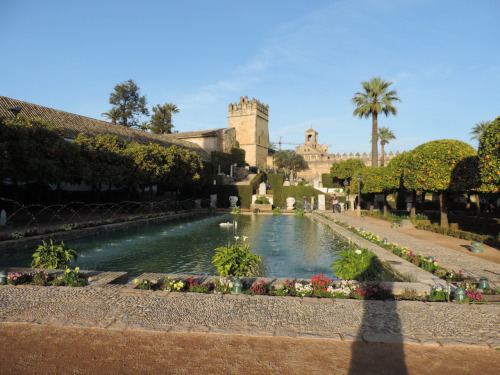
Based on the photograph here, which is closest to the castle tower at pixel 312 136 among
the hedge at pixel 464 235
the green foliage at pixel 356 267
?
the hedge at pixel 464 235

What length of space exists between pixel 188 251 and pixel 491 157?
30.9 ft

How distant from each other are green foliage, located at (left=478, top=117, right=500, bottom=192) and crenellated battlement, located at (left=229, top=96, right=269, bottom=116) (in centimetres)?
4719

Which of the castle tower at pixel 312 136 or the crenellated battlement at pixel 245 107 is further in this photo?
the castle tower at pixel 312 136

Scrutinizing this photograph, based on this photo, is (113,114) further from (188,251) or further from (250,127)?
(188,251)

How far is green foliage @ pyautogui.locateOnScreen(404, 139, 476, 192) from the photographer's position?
13625 millimetres

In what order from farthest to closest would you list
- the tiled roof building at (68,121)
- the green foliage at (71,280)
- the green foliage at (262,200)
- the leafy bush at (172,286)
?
the green foliage at (262,200)
the tiled roof building at (68,121)
the green foliage at (71,280)
the leafy bush at (172,286)

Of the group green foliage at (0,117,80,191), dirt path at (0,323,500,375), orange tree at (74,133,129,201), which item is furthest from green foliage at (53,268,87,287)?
orange tree at (74,133,129,201)

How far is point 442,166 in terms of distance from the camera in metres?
13.9

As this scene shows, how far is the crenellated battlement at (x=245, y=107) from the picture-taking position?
55.4m

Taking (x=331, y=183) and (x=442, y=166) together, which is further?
(x=331, y=183)

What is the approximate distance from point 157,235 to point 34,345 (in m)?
10.3

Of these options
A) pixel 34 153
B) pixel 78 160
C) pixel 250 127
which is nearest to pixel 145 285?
pixel 34 153

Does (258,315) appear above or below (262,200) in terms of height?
below

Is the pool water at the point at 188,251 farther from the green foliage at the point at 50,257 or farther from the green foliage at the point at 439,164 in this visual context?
the green foliage at the point at 439,164
